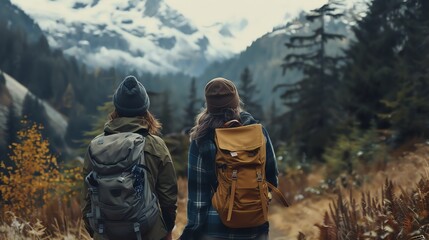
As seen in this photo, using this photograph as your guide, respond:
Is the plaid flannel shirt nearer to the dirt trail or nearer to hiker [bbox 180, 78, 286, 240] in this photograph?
hiker [bbox 180, 78, 286, 240]

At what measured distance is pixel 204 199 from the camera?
2959 millimetres

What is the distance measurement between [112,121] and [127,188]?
0.61 metres

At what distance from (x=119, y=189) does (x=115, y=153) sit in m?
0.21

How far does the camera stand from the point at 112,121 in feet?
10.1

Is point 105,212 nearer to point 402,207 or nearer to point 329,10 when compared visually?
point 402,207

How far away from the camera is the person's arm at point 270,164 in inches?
119

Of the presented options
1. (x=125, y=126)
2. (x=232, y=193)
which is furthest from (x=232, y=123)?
(x=125, y=126)

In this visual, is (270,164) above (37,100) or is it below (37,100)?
above

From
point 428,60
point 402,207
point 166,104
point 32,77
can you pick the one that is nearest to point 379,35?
point 428,60

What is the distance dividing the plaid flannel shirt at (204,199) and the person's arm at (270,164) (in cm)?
6

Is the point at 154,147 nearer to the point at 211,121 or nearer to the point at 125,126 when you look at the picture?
the point at 125,126

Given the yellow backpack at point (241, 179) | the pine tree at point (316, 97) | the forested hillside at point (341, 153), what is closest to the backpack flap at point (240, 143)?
the yellow backpack at point (241, 179)

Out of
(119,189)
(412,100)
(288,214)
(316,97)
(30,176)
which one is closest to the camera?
(119,189)

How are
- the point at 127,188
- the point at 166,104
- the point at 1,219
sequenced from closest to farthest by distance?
the point at 127,188
the point at 1,219
the point at 166,104
